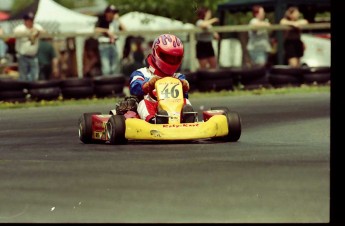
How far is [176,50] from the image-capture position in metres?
9.95

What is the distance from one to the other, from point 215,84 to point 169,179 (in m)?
10.7

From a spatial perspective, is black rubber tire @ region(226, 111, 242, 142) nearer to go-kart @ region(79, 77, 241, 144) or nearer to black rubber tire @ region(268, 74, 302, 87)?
go-kart @ region(79, 77, 241, 144)

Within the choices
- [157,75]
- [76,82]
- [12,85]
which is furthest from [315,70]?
[157,75]

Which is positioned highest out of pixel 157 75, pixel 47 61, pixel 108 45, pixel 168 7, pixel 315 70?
pixel 157 75

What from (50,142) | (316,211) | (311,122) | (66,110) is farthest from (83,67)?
(316,211)

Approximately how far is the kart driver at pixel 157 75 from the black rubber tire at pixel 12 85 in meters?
6.40

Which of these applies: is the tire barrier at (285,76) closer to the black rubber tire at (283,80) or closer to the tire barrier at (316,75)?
the black rubber tire at (283,80)

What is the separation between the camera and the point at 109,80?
666 inches

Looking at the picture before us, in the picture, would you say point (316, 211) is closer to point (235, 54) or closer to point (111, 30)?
point (111, 30)

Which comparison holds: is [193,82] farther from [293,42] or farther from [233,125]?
[233,125]

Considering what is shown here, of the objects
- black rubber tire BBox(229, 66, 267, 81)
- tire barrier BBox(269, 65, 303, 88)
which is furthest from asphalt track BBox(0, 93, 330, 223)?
tire barrier BBox(269, 65, 303, 88)

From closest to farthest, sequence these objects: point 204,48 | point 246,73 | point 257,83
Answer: point 246,73, point 257,83, point 204,48

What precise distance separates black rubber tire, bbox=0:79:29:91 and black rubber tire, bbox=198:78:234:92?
3.12 m

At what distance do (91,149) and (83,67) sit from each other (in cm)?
854
